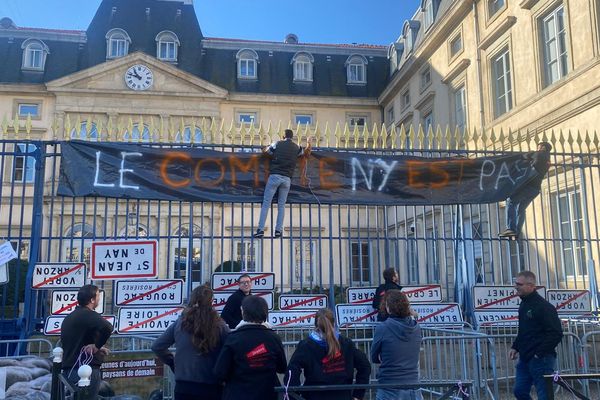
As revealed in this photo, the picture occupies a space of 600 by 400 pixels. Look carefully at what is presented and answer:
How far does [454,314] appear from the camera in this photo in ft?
26.2

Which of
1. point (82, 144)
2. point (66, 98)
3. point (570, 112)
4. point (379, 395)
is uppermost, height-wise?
point (66, 98)

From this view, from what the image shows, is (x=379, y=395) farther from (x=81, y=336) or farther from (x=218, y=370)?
(x=81, y=336)

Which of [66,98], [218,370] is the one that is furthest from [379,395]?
[66,98]

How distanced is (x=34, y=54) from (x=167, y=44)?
6488mm

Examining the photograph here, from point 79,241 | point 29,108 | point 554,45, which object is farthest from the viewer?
point 29,108

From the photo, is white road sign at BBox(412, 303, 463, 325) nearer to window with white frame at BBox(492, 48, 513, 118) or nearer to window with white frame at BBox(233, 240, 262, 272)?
window with white frame at BBox(233, 240, 262, 272)

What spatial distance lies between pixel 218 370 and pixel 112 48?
27.0m

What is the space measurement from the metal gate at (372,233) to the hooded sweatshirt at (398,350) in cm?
273

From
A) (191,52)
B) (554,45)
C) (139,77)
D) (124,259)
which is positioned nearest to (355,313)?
(124,259)

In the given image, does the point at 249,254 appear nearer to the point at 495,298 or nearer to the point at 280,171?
the point at 280,171

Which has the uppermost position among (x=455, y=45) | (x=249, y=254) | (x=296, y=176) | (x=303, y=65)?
(x=303, y=65)

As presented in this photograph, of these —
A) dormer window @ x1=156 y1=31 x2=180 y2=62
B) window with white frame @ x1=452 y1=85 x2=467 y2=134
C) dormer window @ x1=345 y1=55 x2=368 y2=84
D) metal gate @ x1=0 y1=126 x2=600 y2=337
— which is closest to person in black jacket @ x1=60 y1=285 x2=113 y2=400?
metal gate @ x1=0 y1=126 x2=600 y2=337

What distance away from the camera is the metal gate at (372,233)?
7684 millimetres

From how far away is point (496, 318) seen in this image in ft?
26.9
